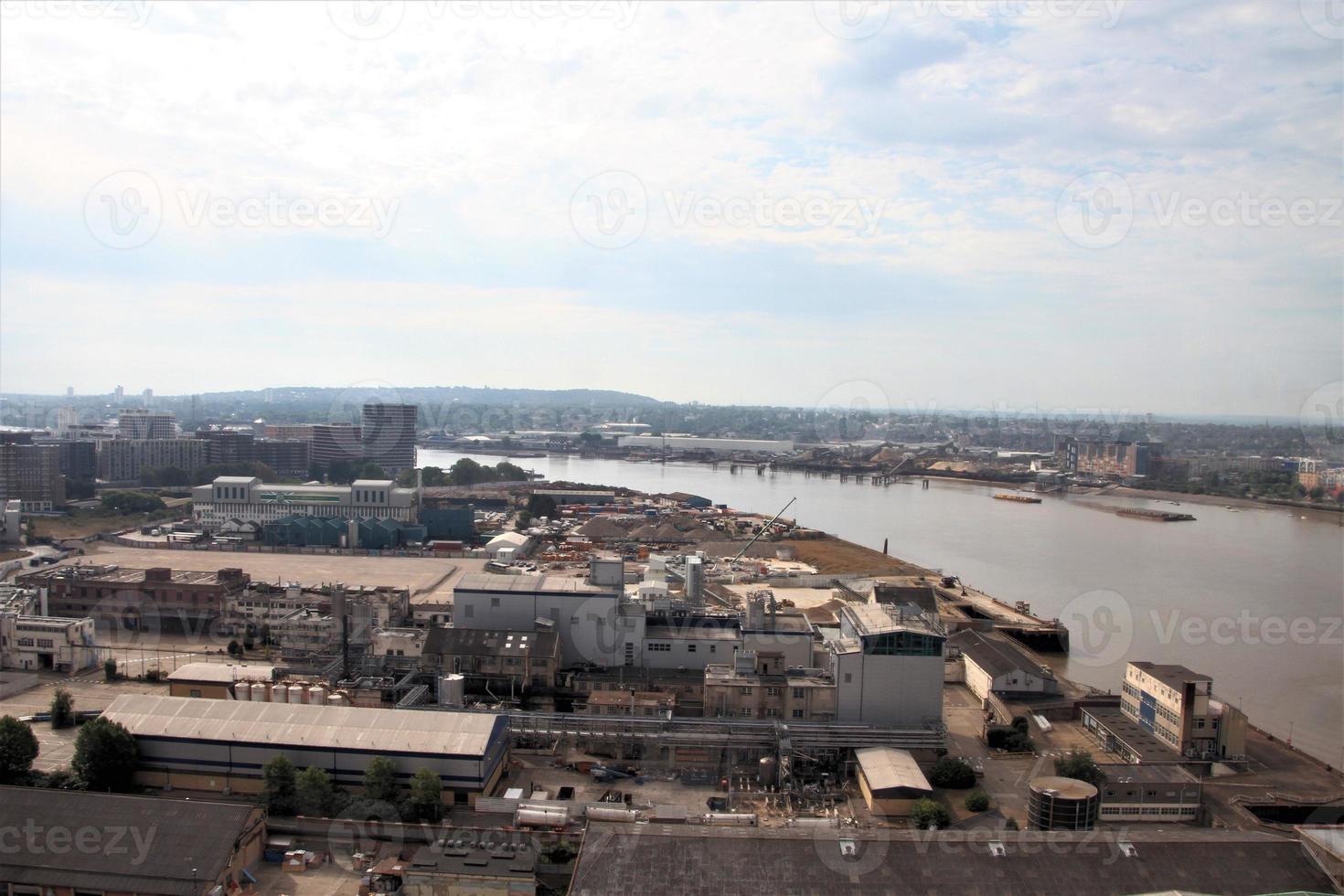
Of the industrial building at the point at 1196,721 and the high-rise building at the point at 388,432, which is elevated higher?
the high-rise building at the point at 388,432

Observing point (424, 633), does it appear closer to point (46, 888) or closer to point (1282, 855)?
point (46, 888)

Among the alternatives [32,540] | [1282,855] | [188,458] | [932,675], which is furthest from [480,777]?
[188,458]

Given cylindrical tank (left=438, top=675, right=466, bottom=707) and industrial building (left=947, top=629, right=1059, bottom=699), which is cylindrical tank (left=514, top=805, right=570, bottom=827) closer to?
cylindrical tank (left=438, top=675, right=466, bottom=707)

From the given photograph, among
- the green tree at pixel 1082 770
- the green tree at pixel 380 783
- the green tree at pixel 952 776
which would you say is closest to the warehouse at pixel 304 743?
the green tree at pixel 380 783

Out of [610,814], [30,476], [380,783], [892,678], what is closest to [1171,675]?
[892,678]

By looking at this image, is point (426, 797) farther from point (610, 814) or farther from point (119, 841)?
point (119, 841)

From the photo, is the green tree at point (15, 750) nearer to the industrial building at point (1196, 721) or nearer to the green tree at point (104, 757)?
the green tree at point (104, 757)
